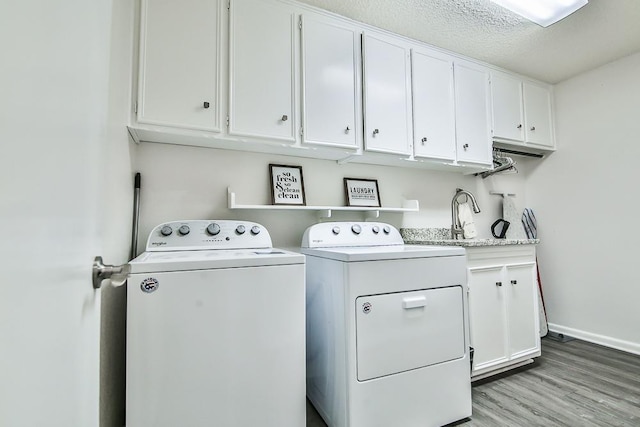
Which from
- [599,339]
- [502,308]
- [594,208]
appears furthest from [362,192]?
[599,339]

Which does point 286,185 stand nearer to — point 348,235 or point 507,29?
point 348,235

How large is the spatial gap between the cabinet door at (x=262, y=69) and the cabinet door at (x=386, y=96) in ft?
1.73

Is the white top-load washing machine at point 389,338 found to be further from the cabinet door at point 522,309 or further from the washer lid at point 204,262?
the cabinet door at point 522,309

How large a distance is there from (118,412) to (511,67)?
3.66m

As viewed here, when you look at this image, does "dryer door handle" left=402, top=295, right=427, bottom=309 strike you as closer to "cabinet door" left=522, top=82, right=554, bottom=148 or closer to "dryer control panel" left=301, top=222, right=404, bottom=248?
"dryer control panel" left=301, top=222, right=404, bottom=248

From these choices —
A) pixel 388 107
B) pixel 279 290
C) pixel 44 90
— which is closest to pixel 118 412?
pixel 279 290

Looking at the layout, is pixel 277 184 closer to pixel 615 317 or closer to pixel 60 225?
pixel 60 225

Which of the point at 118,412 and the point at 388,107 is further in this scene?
the point at 388,107

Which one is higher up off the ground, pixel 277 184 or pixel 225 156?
pixel 225 156

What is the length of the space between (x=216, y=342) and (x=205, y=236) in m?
0.66

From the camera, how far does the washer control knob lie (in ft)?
5.40

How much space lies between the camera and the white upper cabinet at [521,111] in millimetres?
2566

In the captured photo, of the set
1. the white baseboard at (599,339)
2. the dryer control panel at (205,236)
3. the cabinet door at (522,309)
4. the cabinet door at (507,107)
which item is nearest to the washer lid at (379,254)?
the dryer control panel at (205,236)

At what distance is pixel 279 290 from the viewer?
1.26m
